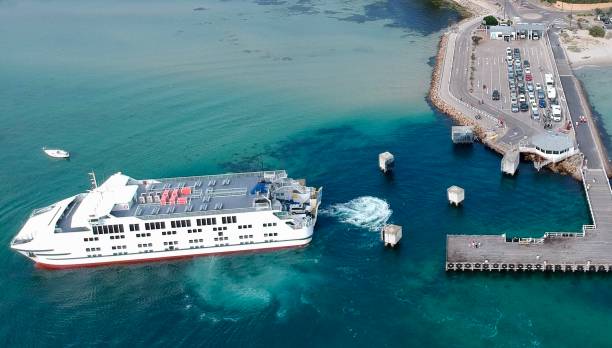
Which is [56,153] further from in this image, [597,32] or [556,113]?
[597,32]

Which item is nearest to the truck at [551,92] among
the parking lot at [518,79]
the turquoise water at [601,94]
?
the parking lot at [518,79]

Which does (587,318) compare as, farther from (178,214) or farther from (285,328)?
(178,214)

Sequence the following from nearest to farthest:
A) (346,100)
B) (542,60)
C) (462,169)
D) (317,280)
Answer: (317,280), (462,169), (346,100), (542,60)

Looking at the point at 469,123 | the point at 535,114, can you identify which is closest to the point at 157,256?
the point at 469,123

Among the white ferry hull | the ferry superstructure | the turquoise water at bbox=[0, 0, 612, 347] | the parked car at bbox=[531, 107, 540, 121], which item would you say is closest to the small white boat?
the turquoise water at bbox=[0, 0, 612, 347]

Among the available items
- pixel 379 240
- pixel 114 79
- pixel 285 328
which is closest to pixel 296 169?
pixel 379 240

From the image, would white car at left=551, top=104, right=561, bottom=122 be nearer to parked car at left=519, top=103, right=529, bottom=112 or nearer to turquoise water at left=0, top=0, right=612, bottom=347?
parked car at left=519, top=103, right=529, bottom=112
